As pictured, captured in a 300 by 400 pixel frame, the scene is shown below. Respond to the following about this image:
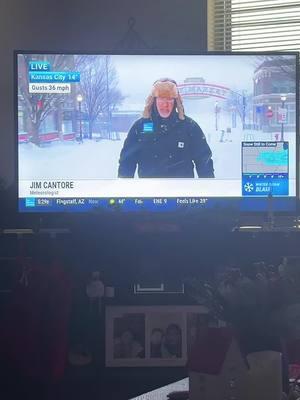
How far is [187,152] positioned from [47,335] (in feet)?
3.38

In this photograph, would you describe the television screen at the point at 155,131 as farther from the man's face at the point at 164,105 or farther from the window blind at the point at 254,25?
the window blind at the point at 254,25

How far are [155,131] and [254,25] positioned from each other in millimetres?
992

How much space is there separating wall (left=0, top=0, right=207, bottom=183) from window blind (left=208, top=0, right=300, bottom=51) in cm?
16

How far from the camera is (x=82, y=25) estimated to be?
3.50m

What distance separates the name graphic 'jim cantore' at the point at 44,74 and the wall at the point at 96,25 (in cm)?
41

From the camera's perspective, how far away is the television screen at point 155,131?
3.02m

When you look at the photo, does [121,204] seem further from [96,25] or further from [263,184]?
[96,25]

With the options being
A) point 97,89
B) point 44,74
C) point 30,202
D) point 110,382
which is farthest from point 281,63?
point 110,382

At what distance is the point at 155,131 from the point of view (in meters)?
3.04

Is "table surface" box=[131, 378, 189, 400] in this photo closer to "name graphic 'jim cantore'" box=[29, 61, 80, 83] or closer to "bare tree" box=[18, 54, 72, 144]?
"bare tree" box=[18, 54, 72, 144]

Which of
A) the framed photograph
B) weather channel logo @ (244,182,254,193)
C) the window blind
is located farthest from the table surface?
the window blind

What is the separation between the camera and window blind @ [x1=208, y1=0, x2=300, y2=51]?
356 centimetres

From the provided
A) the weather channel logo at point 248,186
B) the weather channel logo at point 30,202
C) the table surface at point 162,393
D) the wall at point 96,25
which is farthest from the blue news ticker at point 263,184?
the table surface at point 162,393

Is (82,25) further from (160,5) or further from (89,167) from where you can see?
(89,167)
